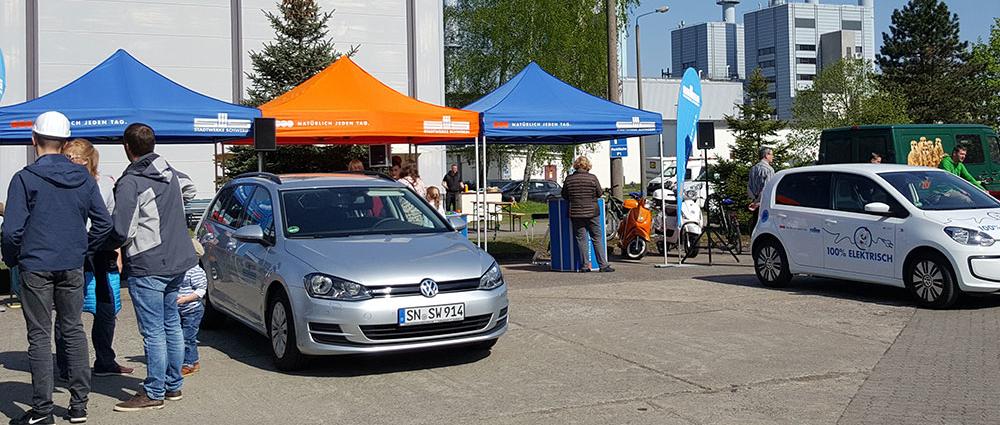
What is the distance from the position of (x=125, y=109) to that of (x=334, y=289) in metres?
6.65

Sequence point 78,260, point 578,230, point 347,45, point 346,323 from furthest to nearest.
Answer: point 347,45, point 578,230, point 346,323, point 78,260

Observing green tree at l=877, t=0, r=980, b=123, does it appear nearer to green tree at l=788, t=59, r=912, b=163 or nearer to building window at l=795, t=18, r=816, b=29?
green tree at l=788, t=59, r=912, b=163

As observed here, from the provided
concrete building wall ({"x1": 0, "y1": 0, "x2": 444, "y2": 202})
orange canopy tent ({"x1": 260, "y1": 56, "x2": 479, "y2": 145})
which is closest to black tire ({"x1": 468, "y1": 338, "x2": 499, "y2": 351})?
orange canopy tent ({"x1": 260, "y1": 56, "x2": 479, "y2": 145})

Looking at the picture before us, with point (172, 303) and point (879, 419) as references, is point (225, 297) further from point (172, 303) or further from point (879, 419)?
point (879, 419)

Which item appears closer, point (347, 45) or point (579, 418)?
point (579, 418)

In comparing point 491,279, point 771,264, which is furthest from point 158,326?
point 771,264

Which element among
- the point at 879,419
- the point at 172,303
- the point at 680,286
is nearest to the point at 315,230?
the point at 172,303

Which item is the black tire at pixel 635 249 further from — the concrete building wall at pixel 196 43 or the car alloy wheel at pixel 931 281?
the concrete building wall at pixel 196 43

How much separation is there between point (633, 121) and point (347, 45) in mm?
20960

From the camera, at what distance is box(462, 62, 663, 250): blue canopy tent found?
14.9 meters

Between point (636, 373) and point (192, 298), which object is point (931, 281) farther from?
point (192, 298)

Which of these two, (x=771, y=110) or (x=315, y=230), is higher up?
(x=771, y=110)

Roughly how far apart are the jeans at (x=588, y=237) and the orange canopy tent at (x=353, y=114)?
2.06m

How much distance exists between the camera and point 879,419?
20.1ft
